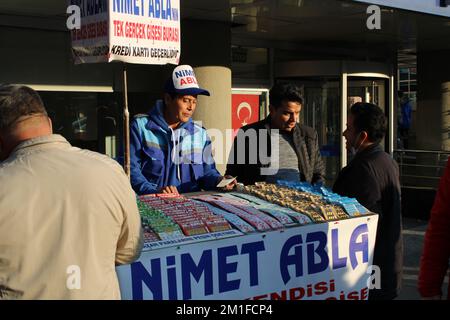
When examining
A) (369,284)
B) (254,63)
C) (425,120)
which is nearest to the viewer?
(369,284)

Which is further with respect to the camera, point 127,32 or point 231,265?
point 127,32

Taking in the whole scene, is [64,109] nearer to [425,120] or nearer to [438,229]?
[438,229]

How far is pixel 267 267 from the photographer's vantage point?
2.90m

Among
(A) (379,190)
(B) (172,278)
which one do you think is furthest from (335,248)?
(B) (172,278)

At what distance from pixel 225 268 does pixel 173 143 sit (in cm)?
120

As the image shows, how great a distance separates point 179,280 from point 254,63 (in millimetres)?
8035

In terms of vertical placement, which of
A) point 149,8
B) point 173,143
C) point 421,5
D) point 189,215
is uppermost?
point 421,5

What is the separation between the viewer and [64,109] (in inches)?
316

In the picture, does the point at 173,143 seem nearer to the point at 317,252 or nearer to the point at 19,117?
the point at 317,252

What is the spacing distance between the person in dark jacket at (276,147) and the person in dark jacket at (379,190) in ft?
2.13

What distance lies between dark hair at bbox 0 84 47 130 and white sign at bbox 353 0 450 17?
530 cm

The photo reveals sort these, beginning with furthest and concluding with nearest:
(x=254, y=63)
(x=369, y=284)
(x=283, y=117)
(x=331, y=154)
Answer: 1. (x=331, y=154)
2. (x=254, y=63)
3. (x=283, y=117)
4. (x=369, y=284)

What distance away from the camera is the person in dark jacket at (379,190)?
3.49 m
